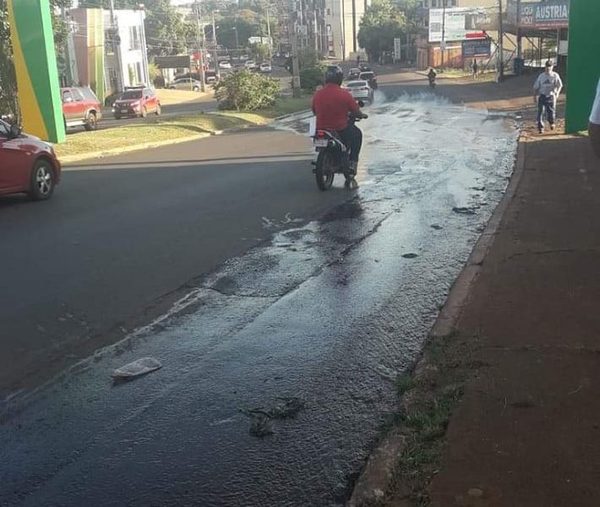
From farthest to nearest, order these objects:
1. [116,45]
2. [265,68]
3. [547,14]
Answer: [265,68] → [116,45] → [547,14]

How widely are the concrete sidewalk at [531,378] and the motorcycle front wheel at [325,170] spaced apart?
13.3 ft

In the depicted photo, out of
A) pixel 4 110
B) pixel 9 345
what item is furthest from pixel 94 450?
pixel 4 110

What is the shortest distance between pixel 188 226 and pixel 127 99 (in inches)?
1375

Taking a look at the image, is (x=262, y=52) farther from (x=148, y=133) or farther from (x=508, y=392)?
(x=508, y=392)

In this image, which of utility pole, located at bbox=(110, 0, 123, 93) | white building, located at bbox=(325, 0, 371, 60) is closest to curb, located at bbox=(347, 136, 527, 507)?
utility pole, located at bbox=(110, 0, 123, 93)

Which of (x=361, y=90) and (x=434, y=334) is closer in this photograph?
(x=434, y=334)

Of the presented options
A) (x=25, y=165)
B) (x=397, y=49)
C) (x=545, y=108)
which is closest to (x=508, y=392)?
(x=25, y=165)

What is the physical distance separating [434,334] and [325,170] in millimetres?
7220

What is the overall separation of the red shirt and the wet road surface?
349cm

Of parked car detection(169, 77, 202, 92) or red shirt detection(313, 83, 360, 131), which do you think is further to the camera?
parked car detection(169, 77, 202, 92)

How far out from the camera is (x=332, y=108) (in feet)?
41.2

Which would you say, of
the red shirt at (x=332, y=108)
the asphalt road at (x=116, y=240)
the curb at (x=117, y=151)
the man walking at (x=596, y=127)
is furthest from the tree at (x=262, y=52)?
the man walking at (x=596, y=127)

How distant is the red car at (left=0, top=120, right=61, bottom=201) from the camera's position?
11.8 metres

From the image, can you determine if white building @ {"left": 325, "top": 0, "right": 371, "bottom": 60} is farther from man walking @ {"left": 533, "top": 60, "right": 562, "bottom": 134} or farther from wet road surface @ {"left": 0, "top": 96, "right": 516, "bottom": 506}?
wet road surface @ {"left": 0, "top": 96, "right": 516, "bottom": 506}
